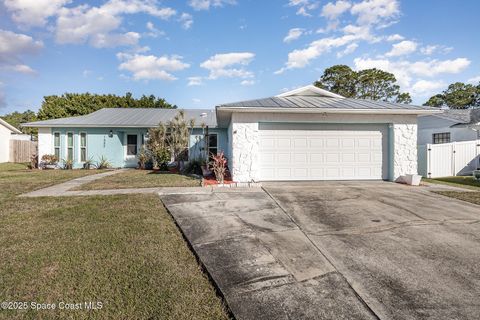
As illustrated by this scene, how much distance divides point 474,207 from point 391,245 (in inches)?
168

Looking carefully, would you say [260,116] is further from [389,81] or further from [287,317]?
[389,81]

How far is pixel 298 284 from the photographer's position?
2.77m

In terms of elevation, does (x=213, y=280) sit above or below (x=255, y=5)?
below

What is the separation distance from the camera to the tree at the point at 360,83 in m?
30.5

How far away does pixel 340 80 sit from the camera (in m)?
30.8

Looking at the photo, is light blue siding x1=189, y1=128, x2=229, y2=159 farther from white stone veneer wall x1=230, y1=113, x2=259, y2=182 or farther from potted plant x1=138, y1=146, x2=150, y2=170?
white stone veneer wall x1=230, y1=113, x2=259, y2=182

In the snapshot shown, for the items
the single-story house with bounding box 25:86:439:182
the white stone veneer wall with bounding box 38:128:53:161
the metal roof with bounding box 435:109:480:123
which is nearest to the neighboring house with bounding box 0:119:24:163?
the white stone veneer wall with bounding box 38:128:53:161

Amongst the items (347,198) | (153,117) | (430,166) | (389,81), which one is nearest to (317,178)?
(347,198)

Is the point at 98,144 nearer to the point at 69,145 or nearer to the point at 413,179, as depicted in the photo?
the point at 69,145

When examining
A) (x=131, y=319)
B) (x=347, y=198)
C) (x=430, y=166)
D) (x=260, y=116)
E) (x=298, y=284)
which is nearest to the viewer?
(x=131, y=319)

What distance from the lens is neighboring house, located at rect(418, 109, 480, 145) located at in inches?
619

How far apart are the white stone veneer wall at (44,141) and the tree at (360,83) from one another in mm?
28785

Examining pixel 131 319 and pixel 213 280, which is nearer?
pixel 131 319

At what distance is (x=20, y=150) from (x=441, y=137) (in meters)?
37.8
